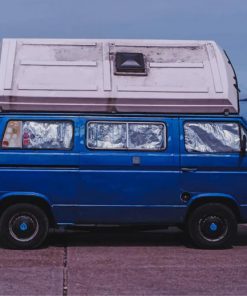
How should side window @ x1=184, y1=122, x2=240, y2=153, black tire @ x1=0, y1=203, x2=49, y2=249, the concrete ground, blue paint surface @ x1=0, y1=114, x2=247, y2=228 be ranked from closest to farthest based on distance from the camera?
1. the concrete ground
2. blue paint surface @ x1=0, y1=114, x2=247, y2=228
3. black tire @ x1=0, y1=203, x2=49, y2=249
4. side window @ x1=184, y1=122, x2=240, y2=153

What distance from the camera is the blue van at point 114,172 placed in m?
10.4

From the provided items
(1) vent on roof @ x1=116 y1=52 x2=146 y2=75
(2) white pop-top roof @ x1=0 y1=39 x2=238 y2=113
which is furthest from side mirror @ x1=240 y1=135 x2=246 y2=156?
(1) vent on roof @ x1=116 y1=52 x2=146 y2=75

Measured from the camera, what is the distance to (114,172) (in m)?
10.4

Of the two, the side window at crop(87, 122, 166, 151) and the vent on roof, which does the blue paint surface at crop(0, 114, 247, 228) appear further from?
the vent on roof

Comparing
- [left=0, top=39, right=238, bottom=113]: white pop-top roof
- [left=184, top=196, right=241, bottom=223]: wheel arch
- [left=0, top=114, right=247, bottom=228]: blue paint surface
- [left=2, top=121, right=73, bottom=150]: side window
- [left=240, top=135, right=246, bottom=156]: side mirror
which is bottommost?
[left=184, top=196, right=241, bottom=223]: wheel arch

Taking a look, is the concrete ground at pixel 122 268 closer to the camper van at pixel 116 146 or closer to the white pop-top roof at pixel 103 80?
the camper van at pixel 116 146

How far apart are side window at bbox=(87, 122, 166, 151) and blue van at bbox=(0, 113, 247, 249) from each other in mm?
14

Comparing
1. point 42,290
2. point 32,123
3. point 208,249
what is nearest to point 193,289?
point 42,290

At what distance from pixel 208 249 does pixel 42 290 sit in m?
3.42

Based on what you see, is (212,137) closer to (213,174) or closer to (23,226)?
(213,174)

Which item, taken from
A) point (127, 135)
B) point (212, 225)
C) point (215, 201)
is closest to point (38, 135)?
Result: point (127, 135)

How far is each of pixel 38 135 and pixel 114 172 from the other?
45.5 inches

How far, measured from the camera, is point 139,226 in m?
11.0

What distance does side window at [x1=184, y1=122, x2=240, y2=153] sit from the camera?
10.6 m
